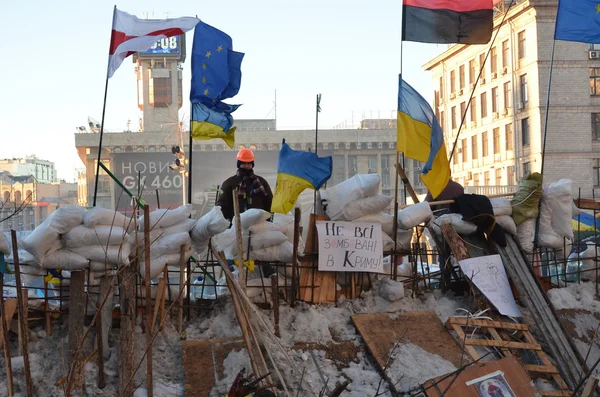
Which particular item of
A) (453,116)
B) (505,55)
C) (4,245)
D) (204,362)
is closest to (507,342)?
(204,362)

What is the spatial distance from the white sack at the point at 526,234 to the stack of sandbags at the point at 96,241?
15.4ft

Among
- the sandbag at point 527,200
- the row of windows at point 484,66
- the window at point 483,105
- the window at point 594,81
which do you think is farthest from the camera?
the window at point 483,105

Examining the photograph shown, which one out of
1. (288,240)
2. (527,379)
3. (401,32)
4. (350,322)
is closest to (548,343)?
(527,379)

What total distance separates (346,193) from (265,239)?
1076mm

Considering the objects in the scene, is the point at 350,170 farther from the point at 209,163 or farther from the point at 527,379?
the point at 527,379

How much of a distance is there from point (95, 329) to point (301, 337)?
193 cm

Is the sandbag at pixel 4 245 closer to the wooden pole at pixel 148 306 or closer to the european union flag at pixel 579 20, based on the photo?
the wooden pole at pixel 148 306

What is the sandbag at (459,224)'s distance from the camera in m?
9.56

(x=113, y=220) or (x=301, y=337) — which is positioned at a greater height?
(x=113, y=220)

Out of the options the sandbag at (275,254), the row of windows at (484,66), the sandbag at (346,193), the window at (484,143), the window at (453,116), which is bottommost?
the sandbag at (275,254)

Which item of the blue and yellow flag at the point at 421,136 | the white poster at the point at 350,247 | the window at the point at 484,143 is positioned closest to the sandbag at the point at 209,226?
the white poster at the point at 350,247

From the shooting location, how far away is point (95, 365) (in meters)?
7.39

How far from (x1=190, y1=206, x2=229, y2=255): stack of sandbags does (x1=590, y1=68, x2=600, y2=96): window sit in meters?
37.8

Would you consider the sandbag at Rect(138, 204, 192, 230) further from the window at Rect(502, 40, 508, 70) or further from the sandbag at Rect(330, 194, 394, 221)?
the window at Rect(502, 40, 508, 70)
